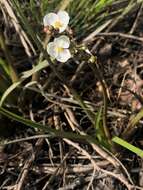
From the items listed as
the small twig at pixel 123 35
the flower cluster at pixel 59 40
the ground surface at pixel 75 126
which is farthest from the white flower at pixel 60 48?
the small twig at pixel 123 35

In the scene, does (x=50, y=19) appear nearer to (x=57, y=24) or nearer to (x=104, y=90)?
(x=57, y=24)

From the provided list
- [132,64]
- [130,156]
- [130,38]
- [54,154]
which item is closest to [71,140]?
[54,154]

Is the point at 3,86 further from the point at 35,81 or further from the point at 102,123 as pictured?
the point at 102,123

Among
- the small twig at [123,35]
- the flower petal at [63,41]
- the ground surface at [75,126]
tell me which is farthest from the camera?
the small twig at [123,35]

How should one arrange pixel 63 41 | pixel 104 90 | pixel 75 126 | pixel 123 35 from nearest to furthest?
pixel 63 41, pixel 104 90, pixel 75 126, pixel 123 35

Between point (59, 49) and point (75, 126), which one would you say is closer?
point (59, 49)

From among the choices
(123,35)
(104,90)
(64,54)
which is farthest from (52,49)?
(123,35)

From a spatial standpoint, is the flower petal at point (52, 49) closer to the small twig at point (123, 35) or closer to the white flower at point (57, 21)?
the white flower at point (57, 21)
